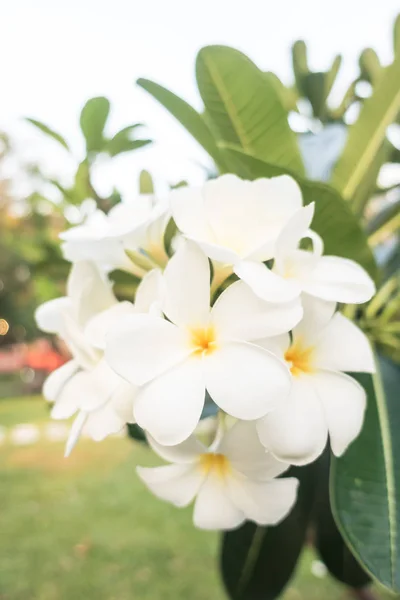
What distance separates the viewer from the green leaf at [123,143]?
467 millimetres

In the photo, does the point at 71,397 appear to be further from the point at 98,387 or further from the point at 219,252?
the point at 219,252

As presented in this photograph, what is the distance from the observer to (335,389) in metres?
0.34

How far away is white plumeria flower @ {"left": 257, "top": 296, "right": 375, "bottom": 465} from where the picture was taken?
30cm

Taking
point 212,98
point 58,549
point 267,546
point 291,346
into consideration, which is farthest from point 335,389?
point 58,549

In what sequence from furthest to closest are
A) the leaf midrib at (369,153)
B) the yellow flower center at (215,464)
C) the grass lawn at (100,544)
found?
the grass lawn at (100,544)
the leaf midrib at (369,153)
the yellow flower center at (215,464)

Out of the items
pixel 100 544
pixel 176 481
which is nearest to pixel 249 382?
pixel 176 481

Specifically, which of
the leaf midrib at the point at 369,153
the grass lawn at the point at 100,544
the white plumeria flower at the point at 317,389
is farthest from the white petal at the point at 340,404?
the grass lawn at the point at 100,544

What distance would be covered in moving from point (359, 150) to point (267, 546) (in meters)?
0.42

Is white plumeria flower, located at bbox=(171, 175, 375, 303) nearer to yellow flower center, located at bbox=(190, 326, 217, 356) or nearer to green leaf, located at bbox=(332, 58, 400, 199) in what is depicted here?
yellow flower center, located at bbox=(190, 326, 217, 356)

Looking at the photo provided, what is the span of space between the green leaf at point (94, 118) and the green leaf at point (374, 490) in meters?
0.29

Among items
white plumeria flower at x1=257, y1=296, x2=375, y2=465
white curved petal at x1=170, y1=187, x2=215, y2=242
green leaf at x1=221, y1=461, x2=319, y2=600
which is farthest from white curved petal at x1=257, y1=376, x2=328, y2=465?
green leaf at x1=221, y1=461, x2=319, y2=600

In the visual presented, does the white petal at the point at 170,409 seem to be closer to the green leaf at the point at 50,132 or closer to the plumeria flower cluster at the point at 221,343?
the plumeria flower cluster at the point at 221,343

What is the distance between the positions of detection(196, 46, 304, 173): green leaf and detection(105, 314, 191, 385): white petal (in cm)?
19

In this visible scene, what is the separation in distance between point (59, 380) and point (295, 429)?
0.59 ft
